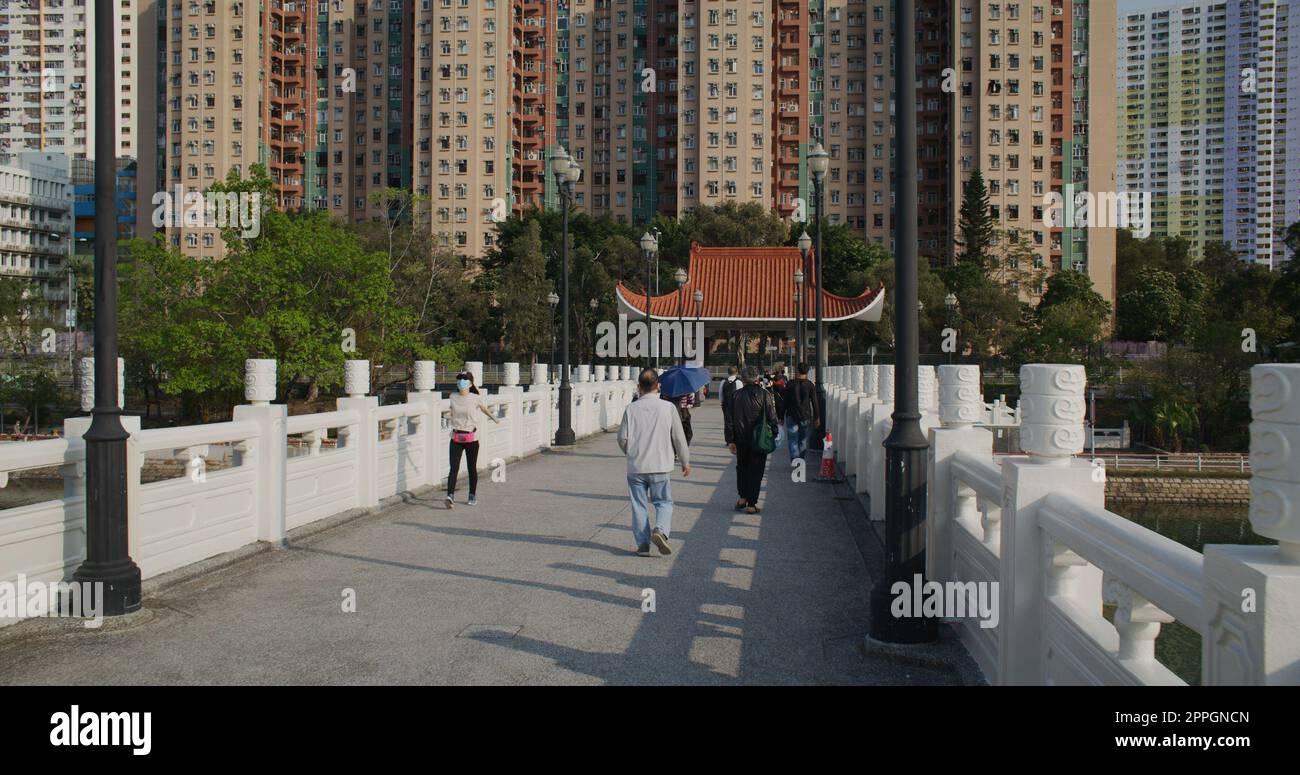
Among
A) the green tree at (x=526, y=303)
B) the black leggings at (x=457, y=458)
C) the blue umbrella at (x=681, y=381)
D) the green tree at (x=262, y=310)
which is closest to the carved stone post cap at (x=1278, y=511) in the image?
the black leggings at (x=457, y=458)

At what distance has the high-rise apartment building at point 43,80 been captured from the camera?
158250 mm

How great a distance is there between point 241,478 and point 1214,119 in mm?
161534

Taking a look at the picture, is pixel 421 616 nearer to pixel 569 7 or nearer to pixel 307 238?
pixel 307 238

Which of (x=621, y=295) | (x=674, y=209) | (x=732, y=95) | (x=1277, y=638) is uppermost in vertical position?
(x=732, y=95)

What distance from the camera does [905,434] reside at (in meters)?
6.86

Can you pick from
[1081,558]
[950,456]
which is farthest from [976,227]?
Result: [1081,558]

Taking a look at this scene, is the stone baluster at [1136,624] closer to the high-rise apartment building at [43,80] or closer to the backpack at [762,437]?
the backpack at [762,437]

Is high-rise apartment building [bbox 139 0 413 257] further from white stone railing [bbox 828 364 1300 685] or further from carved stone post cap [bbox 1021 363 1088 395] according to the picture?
carved stone post cap [bbox 1021 363 1088 395]

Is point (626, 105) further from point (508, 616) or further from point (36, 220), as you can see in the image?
point (508, 616)

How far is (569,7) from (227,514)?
118695 millimetres

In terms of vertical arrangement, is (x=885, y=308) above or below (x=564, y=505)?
above

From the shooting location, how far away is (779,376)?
969 inches

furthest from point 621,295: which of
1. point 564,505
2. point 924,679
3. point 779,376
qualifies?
point 924,679

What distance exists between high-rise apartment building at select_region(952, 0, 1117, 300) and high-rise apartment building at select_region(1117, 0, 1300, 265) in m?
35.9
